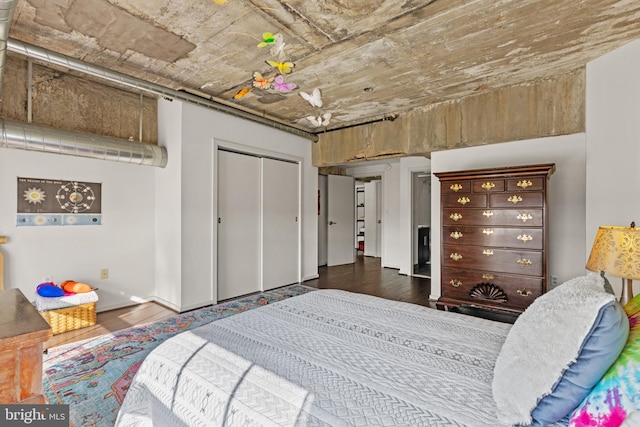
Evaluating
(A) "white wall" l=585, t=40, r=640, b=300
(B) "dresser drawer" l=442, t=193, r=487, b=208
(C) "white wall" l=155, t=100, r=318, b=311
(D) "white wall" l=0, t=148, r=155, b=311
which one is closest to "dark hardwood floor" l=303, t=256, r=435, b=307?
(B) "dresser drawer" l=442, t=193, r=487, b=208

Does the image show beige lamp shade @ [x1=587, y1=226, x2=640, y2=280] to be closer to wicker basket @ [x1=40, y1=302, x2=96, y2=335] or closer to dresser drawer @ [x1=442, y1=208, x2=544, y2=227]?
dresser drawer @ [x1=442, y1=208, x2=544, y2=227]

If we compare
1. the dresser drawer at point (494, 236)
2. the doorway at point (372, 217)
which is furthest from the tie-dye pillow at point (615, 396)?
the doorway at point (372, 217)

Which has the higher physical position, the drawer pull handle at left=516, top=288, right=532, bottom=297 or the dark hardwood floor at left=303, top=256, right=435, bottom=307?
the drawer pull handle at left=516, top=288, right=532, bottom=297

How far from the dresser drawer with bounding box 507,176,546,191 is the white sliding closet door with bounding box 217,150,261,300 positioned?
310cm

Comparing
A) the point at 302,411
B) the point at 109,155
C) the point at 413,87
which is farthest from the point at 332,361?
the point at 109,155

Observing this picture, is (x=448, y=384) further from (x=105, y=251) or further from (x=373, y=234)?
(x=373, y=234)

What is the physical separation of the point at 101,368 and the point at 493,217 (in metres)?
3.58

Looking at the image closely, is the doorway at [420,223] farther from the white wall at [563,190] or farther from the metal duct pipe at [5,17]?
the metal duct pipe at [5,17]

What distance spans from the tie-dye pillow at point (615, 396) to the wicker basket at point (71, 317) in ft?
12.2

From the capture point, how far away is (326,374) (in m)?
1.07

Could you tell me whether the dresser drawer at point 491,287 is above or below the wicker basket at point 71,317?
above

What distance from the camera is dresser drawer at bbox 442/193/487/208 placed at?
314 cm

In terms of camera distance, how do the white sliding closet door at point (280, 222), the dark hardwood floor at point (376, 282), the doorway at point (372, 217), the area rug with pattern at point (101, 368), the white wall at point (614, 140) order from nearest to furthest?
the area rug with pattern at point (101, 368)
the white wall at point (614, 140)
the dark hardwood floor at point (376, 282)
the white sliding closet door at point (280, 222)
the doorway at point (372, 217)

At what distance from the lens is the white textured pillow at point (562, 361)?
0.76 metres
